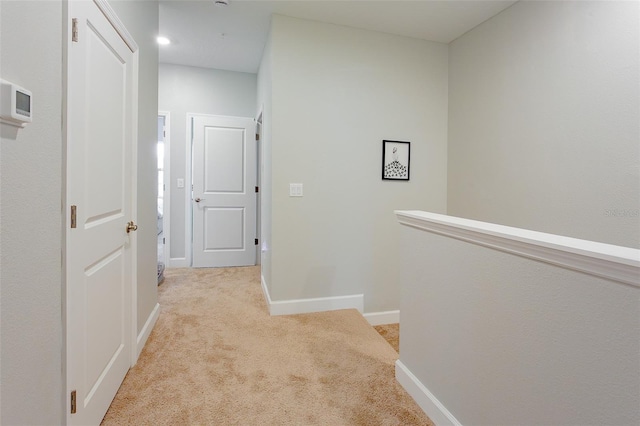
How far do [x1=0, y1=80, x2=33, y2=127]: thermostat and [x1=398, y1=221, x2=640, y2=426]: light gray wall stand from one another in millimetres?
1602

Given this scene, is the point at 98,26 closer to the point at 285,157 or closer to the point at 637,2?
the point at 285,157

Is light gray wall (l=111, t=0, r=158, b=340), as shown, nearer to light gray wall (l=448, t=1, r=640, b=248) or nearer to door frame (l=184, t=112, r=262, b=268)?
door frame (l=184, t=112, r=262, b=268)

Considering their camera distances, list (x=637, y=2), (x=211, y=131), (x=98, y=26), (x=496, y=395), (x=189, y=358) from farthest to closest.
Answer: (x=211, y=131)
(x=189, y=358)
(x=637, y=2)
(x=98, y=26)
(x=496, y=395)

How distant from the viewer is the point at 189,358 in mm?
2105

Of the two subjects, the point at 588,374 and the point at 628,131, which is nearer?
the point at 588,374

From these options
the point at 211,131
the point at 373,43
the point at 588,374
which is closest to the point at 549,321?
the point at 588,374

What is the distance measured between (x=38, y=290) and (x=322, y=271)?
219 cm

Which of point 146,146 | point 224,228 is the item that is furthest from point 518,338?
point 224,228

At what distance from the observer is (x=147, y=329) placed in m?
2.33

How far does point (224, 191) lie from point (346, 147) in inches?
84.7

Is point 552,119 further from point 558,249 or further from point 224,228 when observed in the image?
point 224,228

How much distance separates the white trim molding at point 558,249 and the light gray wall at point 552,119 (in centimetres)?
134

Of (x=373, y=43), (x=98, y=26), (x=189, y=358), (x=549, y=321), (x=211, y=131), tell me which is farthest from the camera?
(x=211, y=131)

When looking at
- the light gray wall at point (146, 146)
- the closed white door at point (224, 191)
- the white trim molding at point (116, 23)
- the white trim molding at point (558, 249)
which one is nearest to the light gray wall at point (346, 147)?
the light gray wall at point (146, 146)
